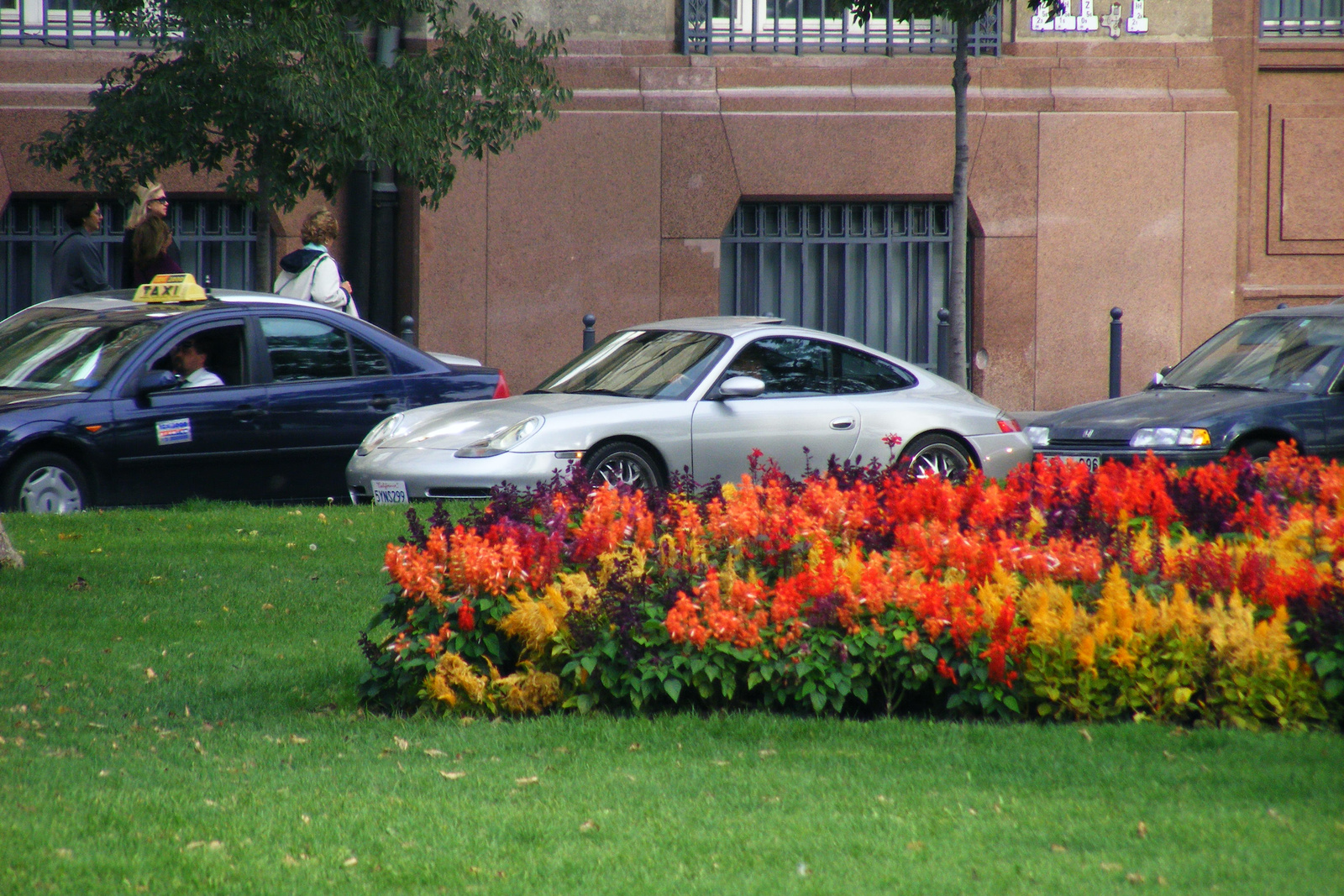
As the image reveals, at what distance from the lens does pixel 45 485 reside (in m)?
9.18

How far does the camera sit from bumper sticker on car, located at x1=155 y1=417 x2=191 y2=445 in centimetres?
952

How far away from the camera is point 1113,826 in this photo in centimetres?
401

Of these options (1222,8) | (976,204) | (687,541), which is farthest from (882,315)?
(687,541)

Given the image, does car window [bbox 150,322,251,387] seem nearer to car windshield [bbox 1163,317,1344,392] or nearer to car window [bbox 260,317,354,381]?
car window [bbox 260,317,354,381]

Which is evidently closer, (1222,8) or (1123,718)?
(1123,718)

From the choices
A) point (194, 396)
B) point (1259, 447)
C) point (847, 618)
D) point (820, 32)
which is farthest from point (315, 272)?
point (847, 618)

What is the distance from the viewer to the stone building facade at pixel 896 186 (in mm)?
16594

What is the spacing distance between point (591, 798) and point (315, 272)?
851 cm

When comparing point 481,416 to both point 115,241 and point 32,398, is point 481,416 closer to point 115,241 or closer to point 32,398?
point 32,398

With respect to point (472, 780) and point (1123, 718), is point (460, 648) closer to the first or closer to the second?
point (472, 780)

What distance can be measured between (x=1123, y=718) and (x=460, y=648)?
7.15 feet

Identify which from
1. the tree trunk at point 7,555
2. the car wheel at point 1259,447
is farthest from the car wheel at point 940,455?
the tree trunk at point 7,555

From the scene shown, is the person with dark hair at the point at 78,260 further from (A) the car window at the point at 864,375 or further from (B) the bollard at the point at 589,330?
(A) the car window at the point at 864,375

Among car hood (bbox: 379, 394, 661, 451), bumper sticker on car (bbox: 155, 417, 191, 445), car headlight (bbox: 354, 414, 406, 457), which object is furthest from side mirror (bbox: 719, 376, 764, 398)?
bumper sticker on car (bbox: 155, 417, 191, 445)
